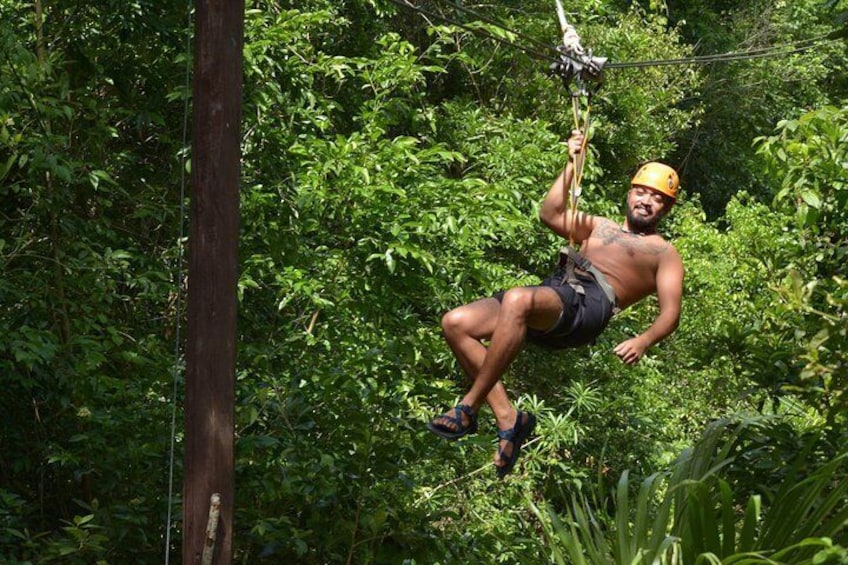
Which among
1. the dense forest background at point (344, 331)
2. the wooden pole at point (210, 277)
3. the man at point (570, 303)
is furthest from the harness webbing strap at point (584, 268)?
the wooden pole at point (210, 277)

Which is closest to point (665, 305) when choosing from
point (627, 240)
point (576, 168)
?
point (627, 240)

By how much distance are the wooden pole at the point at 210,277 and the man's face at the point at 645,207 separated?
1.55m

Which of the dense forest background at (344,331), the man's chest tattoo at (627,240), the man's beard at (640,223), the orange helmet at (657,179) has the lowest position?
the dense forest background at (344,331)

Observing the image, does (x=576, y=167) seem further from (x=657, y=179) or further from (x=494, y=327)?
(x=494, y=327)

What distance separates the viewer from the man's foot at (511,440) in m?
5.06

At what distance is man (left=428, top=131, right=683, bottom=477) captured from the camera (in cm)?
491

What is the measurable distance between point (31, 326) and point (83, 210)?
3.10 ft

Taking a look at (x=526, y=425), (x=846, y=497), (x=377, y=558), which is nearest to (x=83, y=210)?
(x=377, y=558)

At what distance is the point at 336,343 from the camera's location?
7.35m

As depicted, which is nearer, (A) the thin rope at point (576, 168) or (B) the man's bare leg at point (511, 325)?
(B) the man's bare leg at point (511, 325)

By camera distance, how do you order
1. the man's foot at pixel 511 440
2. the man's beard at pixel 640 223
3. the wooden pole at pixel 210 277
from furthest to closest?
the man's beard at pixel 640 223, the man's foot at pixel 511 440, the wooden pole at pixel 210 277

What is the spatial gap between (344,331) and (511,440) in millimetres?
2663

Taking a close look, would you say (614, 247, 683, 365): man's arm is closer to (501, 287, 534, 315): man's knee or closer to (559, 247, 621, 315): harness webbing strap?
(559, 247, 621, 315): harness webbing strap

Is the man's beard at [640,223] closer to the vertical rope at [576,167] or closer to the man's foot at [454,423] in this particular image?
the vertical rope at [576,167]
